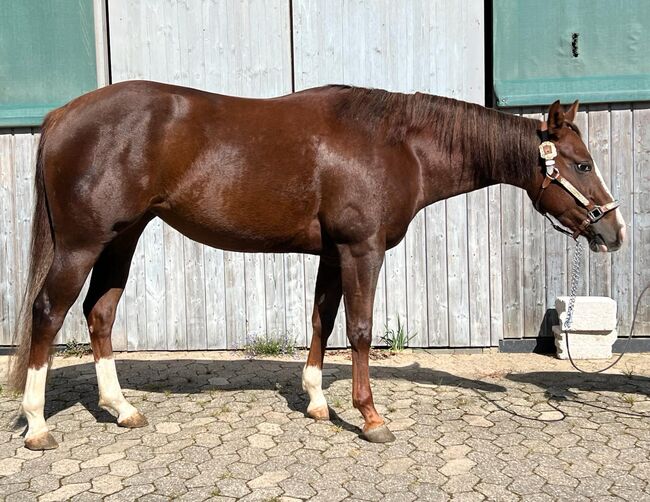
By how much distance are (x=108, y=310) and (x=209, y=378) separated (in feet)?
4.37

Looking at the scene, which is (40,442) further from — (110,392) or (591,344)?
(591,344)

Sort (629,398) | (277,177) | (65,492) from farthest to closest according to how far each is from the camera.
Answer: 1. (629,398)
2. (277,177)
3. (65,492)

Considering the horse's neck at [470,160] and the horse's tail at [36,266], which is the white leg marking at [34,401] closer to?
the horse's tail at [36,266]

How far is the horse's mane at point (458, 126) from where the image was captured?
13.3ft

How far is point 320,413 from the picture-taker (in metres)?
4.23

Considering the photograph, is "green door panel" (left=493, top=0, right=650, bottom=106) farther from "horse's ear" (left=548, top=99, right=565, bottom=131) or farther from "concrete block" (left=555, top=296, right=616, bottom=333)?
"horse's ear" (left=548, top=99, right=565, bottom=131)

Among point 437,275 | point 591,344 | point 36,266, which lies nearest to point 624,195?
point 591,344

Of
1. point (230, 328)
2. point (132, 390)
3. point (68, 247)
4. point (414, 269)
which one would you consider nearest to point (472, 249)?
point (414, 269)

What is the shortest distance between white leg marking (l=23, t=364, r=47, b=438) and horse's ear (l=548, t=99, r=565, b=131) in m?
3.25

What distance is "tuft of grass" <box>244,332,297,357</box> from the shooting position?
6.18 m

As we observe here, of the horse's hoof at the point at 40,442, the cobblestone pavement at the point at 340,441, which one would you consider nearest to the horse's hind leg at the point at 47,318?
the horse's hoof at the point at 40,442

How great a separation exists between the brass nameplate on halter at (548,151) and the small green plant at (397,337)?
268 cm

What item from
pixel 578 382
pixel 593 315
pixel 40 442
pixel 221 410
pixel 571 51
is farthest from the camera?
pixel 571 51

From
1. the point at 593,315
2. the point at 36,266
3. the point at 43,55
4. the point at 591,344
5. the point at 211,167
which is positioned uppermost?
the point at 43,55
